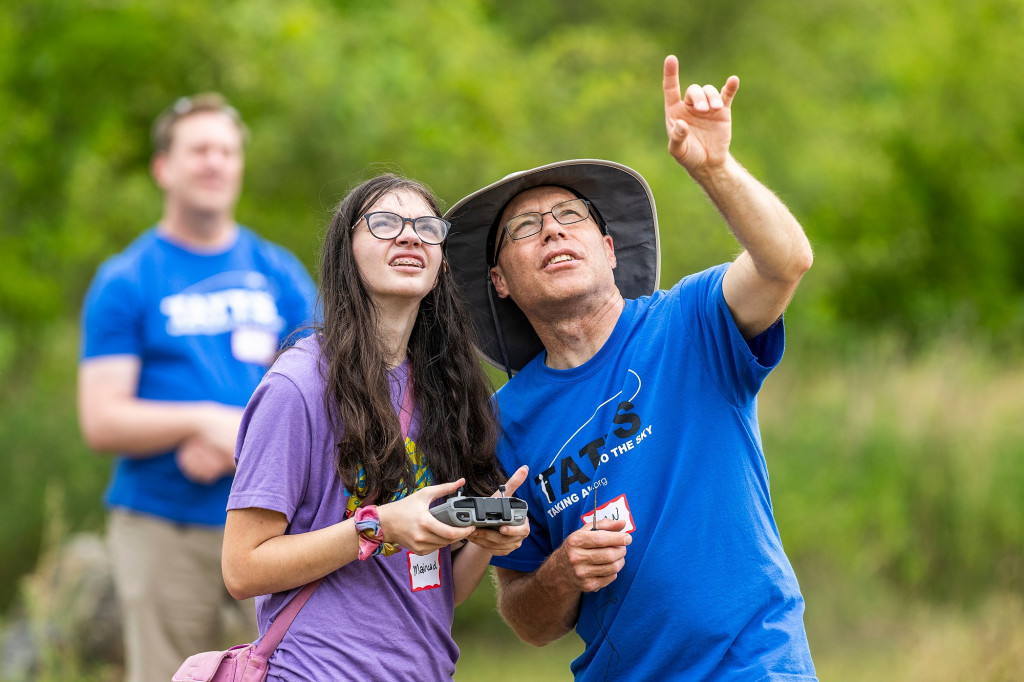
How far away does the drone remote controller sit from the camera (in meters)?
2.47

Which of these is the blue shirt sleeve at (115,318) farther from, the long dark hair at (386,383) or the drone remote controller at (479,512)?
the drone remote controller at (479,512)

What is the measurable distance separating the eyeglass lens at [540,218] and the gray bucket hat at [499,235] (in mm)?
84

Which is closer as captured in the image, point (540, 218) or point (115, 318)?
A: point (540, 218)

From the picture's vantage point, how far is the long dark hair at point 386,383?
2.72m

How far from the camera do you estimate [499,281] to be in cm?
355

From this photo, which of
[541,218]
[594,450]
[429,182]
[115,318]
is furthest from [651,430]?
[429,182]

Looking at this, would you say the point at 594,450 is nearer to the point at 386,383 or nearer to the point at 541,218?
the point at 386,383

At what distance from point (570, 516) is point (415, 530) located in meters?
0.76

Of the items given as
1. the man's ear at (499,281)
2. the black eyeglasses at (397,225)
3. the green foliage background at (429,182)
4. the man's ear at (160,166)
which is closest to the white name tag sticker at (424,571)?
the black eyeglasses at (397,225)

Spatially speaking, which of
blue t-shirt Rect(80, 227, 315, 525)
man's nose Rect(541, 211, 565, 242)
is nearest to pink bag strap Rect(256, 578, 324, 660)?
man's nose Rect(541, 211, 565, 242)

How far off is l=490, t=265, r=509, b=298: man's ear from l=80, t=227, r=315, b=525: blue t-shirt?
1669 millimetres

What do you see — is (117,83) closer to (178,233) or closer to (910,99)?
(178,233)

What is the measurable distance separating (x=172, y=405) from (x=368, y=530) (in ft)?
8.19

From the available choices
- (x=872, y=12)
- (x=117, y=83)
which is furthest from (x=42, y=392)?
(x=872, y=12)
